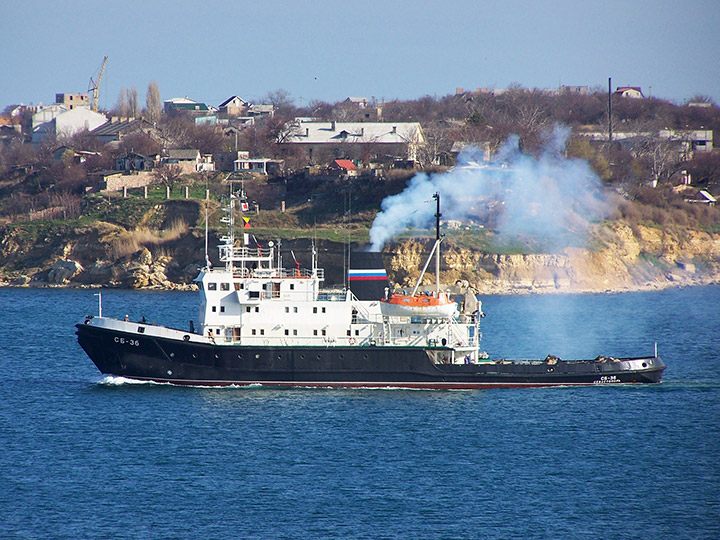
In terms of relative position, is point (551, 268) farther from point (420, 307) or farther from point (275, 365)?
point (275, 365)

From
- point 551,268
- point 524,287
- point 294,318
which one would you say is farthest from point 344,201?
point 294,318

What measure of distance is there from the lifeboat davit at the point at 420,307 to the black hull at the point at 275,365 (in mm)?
1919

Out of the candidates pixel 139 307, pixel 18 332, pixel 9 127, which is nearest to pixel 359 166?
pixel 139 307

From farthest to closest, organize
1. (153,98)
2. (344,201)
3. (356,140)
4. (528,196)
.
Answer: (153,98) < (356,140) < (344,201) < (528,196)

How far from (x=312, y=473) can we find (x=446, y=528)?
21.1 ft

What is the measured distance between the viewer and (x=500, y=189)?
9362 centimetres

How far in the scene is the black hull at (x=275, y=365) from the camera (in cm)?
4741

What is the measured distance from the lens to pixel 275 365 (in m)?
47.4

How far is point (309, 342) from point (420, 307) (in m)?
5.57

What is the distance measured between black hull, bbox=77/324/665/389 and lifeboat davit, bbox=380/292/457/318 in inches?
75.5

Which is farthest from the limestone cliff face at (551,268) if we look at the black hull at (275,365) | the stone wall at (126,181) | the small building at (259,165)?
the black hull at (275,365)

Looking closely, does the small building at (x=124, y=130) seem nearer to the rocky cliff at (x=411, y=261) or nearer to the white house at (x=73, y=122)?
the white house at (x=73, y=122)

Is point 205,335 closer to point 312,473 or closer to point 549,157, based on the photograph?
point 312,473

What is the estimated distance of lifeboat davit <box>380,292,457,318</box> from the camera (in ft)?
159
